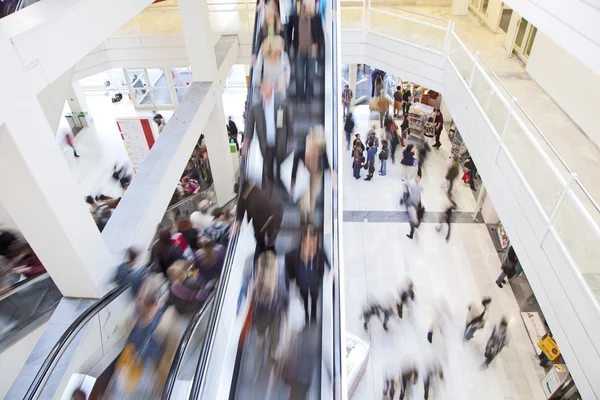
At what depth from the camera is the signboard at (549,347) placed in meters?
7.43

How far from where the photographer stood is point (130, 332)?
4.51 m

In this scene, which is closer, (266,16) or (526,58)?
(266,16)

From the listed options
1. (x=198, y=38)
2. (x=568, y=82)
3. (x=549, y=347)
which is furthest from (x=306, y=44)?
(x=549, y=347)

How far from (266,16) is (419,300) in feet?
21.0

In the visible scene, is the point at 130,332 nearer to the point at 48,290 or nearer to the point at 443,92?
the point at 48,290

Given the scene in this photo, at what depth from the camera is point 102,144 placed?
14.6 metres

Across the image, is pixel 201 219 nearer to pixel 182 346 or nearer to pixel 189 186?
pixel 182 346

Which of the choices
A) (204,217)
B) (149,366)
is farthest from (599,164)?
(149,366)

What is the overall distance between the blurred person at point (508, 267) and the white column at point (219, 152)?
6.56 m

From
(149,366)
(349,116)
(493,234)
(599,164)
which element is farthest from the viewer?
(349,116)

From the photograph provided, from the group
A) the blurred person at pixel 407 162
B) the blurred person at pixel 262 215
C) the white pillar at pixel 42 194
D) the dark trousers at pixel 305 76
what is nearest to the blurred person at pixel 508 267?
the blurred person at pixel 407 162

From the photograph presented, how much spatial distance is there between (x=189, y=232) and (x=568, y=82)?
7473 mm

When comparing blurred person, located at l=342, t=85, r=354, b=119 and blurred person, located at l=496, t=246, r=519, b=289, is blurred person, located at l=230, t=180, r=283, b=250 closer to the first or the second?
blurred person, located at l=496, t=246, r=519, b=289

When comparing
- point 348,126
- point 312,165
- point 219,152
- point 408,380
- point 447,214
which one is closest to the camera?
point 312,165
